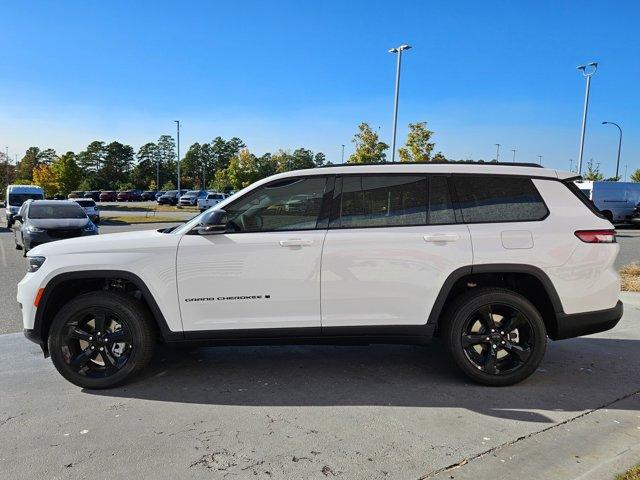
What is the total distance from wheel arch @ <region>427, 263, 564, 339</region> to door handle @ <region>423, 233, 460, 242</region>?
0.80 ft

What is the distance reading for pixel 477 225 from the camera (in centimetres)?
404

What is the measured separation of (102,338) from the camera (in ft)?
13.2

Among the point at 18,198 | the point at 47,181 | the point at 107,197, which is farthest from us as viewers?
the point at 107,197

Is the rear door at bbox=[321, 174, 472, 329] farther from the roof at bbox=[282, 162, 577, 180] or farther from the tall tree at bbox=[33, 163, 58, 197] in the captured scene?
the tall tree at bbox=[33, 163, 58, 197]

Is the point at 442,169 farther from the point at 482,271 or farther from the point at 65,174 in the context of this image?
the point at 65,174

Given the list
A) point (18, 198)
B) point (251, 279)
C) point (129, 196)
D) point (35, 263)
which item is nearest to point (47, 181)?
point (129, 196)

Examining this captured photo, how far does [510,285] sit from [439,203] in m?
0.96

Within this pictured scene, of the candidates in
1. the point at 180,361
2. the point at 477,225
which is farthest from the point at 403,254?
the point at 180,361

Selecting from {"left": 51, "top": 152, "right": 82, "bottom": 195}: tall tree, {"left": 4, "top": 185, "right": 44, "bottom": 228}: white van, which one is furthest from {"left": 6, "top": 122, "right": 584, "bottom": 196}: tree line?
{"left": 4, "top": 185, "right": 44, "bottom": 228}: white van

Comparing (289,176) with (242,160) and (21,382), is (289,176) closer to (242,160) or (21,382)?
(21,382)

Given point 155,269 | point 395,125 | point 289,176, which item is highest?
point 395,125

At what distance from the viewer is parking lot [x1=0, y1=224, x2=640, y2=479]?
2.93m

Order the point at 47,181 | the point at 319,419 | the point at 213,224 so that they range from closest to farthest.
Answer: the point at 319,419, the point at 213,224, the point at 47,181

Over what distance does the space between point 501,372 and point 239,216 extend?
245cm
